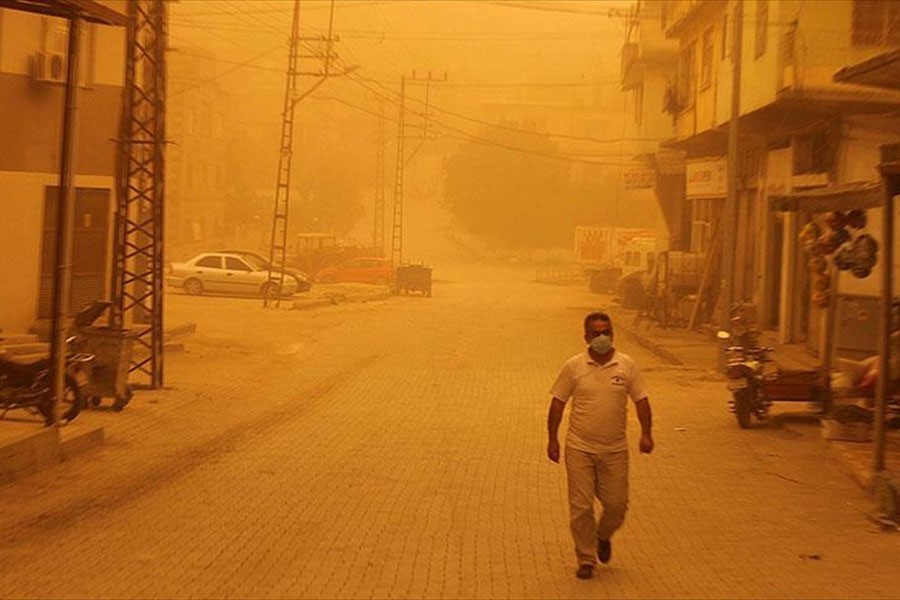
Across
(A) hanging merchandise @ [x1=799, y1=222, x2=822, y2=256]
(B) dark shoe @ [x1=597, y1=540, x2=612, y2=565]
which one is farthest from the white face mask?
(A) hanging merchandise @ [x1=799, y1=222, x2=822, y2=256]

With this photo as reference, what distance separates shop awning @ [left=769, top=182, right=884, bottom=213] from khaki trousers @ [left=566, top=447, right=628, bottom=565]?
5666mm

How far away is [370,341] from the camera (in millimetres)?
29094

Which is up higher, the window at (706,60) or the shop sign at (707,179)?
the window at (706,60)

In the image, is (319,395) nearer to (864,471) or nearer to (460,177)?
(864,471)

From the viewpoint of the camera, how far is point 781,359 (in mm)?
22406

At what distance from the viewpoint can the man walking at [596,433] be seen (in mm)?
7719

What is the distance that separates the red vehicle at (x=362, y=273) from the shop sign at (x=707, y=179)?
26.9 metres

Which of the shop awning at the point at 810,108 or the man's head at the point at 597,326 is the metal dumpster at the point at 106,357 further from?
the shop awning at the point at 810,108

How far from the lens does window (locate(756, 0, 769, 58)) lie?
77.4 ft

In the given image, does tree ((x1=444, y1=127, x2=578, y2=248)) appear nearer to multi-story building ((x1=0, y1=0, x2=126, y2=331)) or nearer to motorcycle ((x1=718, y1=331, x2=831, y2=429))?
multi-story building ((x1=0, y1=0, x2=126, y2=331))

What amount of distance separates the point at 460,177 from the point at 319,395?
229ft

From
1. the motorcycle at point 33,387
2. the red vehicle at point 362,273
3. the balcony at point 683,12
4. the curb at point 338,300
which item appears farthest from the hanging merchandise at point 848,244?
the red vehicle at point 362,273

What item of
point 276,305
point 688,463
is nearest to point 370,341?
point 276,305

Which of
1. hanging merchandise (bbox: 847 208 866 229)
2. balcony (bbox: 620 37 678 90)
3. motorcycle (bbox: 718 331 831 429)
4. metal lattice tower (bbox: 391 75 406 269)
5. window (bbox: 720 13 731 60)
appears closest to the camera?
hanging merchandise (bbox: 847 208 866 229)
